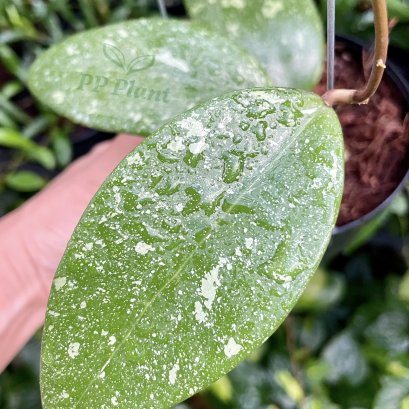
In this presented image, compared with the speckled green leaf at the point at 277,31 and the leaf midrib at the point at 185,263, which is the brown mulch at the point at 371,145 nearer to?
the speckled green leaf at the point at 277,31

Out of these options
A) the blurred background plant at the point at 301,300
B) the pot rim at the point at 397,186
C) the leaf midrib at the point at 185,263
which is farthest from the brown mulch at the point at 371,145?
the leaf midrib at the point at 185,263

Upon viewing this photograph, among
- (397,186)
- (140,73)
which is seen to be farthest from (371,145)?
(140,73)

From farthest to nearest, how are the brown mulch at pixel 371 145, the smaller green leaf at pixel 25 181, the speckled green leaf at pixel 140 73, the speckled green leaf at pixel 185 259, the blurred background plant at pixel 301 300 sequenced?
the smaller green leaf at pixel 25 181
the blurred background plant at pixel 301 300
the brown mulch at pixel 371 145
the speckled green leaf at pixel 140 73
the speckled green leaf at pixel 185 259

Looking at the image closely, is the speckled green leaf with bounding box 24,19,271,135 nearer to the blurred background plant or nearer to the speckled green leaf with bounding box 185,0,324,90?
the speckled green leaf with bounding box 185,0,324,90

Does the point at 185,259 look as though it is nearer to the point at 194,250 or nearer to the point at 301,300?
the point at 194,250

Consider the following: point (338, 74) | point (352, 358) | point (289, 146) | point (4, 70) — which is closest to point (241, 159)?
point (289, 146)

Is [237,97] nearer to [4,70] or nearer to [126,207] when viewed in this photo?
[126,207]
